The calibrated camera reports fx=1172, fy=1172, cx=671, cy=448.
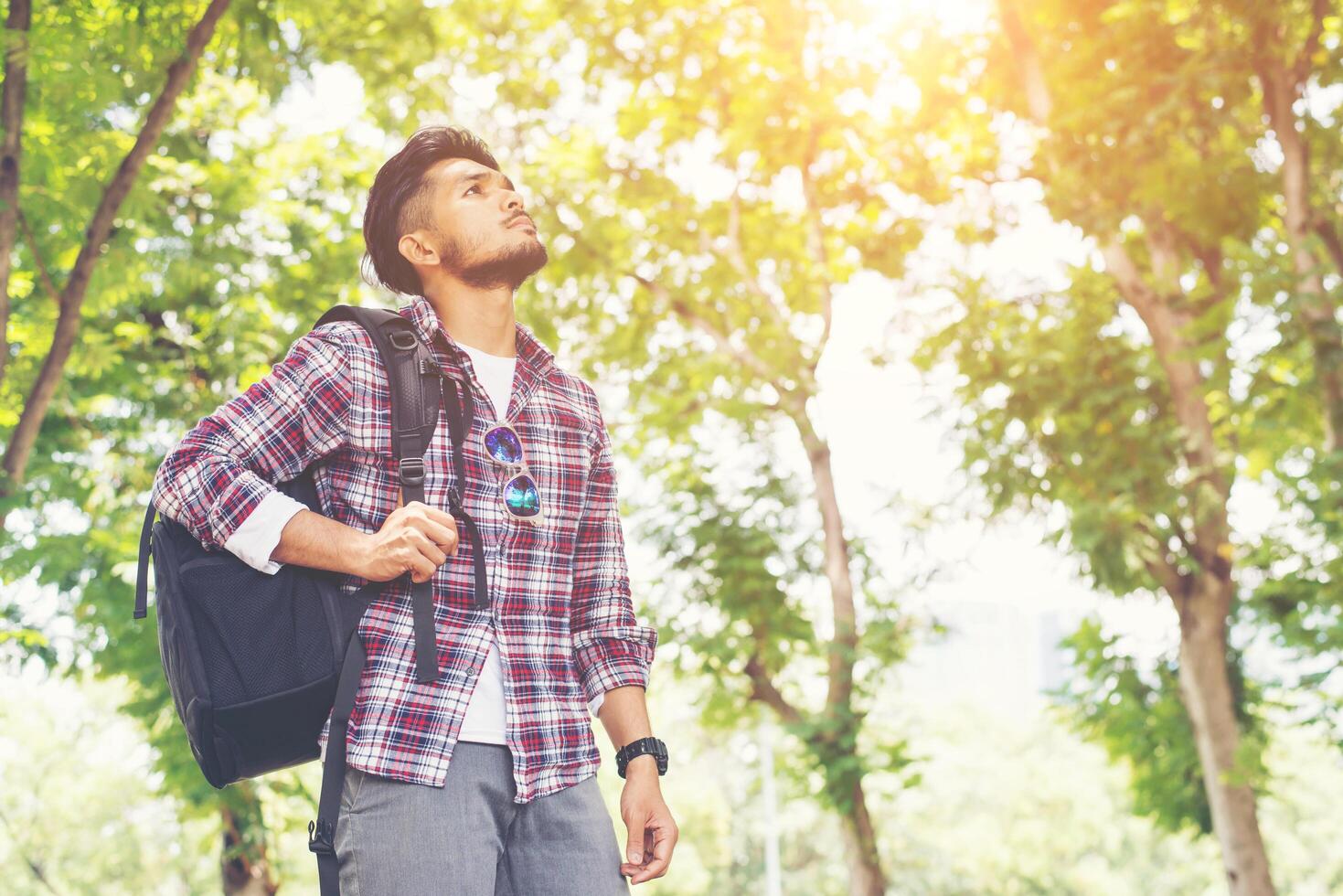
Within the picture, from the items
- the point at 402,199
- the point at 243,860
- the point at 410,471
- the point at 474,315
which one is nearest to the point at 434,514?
the point at 410,471

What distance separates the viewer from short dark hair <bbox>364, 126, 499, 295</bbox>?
2.27m

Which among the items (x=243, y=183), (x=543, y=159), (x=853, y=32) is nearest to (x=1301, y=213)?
(x=853, y=32)

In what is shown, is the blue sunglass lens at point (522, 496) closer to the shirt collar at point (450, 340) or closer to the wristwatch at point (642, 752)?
the shirt collar at point (450, 340)

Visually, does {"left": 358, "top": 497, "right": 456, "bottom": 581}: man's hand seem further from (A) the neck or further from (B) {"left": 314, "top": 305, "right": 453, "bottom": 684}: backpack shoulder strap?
(A) the neck

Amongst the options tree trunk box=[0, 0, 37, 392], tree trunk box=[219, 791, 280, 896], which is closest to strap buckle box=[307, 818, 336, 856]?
tree trunk box=[0, 0, 37, 392]

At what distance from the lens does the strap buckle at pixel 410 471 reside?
1.83 meters

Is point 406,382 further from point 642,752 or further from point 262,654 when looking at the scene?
point 642,752

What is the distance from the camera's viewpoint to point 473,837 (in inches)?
68.0

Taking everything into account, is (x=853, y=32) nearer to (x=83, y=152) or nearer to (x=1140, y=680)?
(x=1140, y=680)

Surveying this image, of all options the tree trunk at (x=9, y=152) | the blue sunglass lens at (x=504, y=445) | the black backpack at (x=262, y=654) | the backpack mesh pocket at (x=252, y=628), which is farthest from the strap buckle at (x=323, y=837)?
the tree trunk at (x=9, y=152)

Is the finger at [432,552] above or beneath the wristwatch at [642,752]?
above

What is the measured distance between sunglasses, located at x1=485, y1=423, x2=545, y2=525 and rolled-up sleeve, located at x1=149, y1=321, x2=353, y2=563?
0.85 ft

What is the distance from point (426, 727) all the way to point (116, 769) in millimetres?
33752

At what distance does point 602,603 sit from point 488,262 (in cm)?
67
